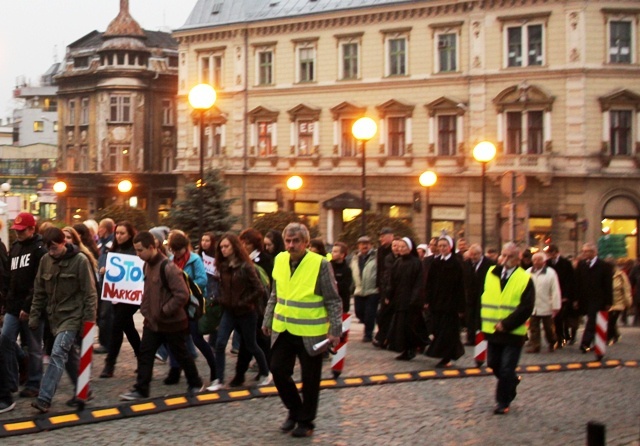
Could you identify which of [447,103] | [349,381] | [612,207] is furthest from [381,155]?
[349,381]

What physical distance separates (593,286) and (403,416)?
7511 mm

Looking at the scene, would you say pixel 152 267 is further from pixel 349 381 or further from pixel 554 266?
pixel 554 266

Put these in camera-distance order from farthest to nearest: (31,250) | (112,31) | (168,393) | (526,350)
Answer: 1. (112,31)
2. (526,350)
3. (168,393)
4. (31,250)

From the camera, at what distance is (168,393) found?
13.2m

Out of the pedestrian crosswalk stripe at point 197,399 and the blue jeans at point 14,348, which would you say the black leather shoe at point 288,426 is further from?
the blue jeans at point 14,348

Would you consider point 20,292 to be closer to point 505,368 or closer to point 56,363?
point 56,363

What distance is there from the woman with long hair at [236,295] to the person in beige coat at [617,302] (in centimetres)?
997

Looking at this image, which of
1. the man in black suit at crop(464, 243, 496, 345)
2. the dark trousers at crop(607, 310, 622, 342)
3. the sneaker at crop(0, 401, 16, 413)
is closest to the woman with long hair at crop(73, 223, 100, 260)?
the sneaker at crop(0, 401, 16, 413)

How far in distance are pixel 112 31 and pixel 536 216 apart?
118 feet

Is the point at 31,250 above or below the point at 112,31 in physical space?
below

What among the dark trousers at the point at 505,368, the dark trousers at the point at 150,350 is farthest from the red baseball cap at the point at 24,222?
the dark trousers at the point at 505,368

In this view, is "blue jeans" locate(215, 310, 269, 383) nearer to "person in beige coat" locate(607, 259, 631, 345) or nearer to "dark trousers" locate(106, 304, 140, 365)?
"dark trousers" locate(106, 304, 140, 365)

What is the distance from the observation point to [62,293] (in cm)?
1166

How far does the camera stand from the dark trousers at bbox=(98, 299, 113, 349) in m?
15.7
